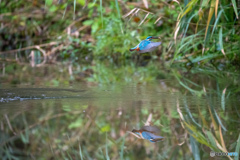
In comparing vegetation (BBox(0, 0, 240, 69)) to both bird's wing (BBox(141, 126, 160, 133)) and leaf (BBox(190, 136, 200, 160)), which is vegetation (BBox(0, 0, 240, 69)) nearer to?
bird's wing (BBox(141, 126, 160, 133))

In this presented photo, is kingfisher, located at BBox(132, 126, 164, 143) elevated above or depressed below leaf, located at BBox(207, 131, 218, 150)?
above

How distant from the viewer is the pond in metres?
1.21

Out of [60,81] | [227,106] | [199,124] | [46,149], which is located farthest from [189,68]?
[46,149]

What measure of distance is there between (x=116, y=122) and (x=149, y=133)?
0.20m

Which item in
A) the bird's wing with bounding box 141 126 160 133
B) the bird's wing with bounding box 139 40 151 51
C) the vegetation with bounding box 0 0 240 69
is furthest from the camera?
the vegetation with bounding box 0 0 240 69

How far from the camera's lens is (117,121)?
1584mm

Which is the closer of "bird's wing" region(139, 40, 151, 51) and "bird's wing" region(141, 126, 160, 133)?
"bird's wing" region(141, 126, 160, 133)

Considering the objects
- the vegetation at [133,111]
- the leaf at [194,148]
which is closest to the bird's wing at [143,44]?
the vegetation at [133,111]

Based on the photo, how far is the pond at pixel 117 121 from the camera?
3.98ft

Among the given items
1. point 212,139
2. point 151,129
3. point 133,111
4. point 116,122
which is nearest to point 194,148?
point 212,139

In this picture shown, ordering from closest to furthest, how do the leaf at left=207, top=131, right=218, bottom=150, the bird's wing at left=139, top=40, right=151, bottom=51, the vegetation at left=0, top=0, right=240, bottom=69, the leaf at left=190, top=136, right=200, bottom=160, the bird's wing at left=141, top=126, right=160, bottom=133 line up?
the leaf at left=190, top=136, right=200, bottom=160, the leaf at left=207, top=131, right=218, bottom=150, the bird's wing at left=141, top=126, right=160, bottom=133, the bird's wing at left=139, top=40, right=151, bottom=51, the vegetation at left=0, top=0, right=240, bottom=69

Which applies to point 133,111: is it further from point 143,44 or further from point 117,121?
point 143,44

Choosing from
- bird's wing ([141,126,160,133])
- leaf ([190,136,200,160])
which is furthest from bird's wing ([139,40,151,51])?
leaf ([190,136,200,160])

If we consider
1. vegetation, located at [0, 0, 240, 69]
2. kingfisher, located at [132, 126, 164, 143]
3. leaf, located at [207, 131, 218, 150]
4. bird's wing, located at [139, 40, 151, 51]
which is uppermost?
vegetation, located at [0, 0, 240, 69]
